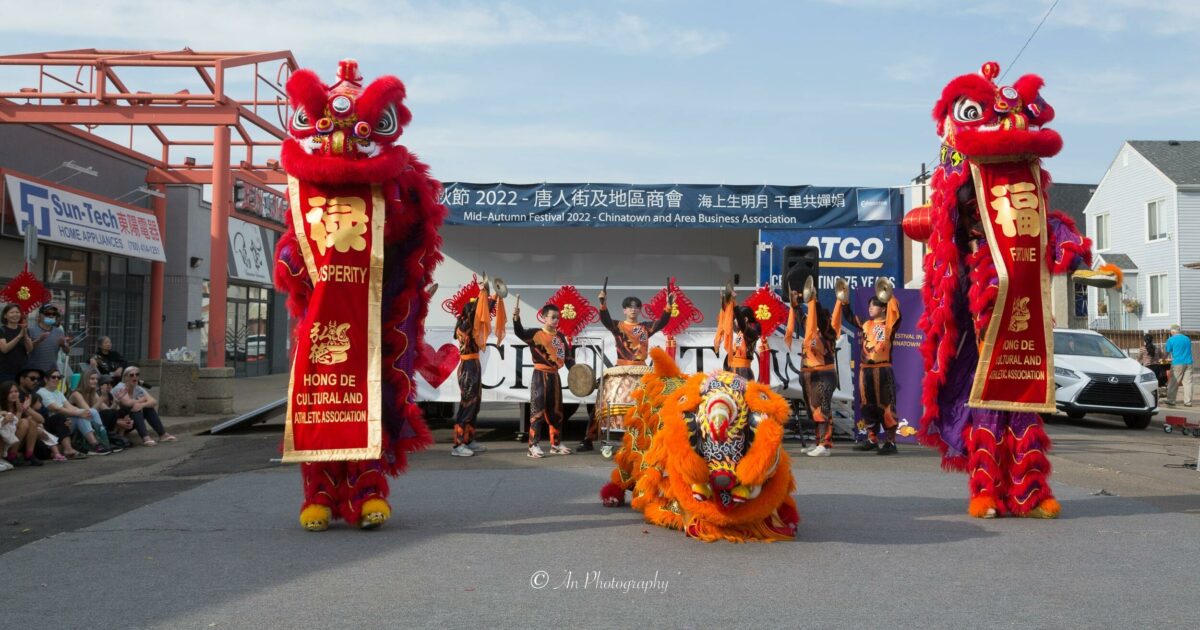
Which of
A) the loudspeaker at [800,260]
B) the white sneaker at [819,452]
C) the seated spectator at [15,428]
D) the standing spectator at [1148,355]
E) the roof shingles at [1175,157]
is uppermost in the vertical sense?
the roof shingles at [1175,157]

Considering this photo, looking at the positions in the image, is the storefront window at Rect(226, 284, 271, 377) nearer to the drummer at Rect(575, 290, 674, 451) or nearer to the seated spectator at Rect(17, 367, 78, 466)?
the seated spectator at Rect(17, 367, 78, 466)

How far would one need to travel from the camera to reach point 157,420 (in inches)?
482

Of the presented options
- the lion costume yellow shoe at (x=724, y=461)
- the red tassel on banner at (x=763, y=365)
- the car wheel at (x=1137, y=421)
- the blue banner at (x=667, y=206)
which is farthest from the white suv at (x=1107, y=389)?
the lion costume yellow shoe at (x=724, y=461)

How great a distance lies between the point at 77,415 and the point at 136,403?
47.5 inches

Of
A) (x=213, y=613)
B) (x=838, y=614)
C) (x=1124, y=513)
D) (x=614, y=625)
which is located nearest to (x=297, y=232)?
(x=213, y=613)

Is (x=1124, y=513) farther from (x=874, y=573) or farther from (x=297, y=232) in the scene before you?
(x=297, y=232)

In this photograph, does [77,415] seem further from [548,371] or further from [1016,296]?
[1016,296]

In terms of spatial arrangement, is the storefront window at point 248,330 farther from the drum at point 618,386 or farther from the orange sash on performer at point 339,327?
the orange sash on performer at point 339,327

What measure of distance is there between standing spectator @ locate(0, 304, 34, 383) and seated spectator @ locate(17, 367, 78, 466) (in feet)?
0.42

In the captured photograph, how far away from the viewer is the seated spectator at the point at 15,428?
9594mm

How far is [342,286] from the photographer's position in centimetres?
593

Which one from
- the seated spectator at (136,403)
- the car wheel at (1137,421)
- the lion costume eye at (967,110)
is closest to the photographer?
the lion costume eye at (967,110)

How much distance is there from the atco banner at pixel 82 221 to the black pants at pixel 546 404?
8191 mm

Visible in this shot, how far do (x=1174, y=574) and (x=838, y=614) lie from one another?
2.17 meters
